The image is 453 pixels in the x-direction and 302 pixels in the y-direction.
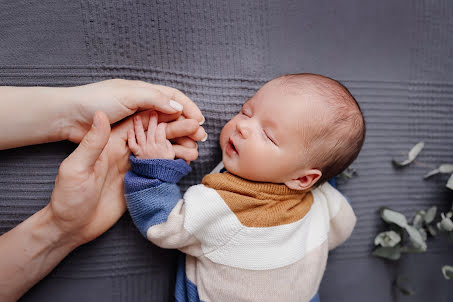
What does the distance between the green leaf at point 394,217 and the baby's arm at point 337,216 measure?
136mm

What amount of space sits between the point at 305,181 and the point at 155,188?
1.21 feet

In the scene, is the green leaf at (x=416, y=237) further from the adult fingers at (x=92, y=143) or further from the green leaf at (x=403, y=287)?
the adult fingers at (x=92, y=143)

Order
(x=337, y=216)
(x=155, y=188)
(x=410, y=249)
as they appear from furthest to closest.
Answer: (x=410, y=249) < (x=337, y=216) < (x=155, y=188)

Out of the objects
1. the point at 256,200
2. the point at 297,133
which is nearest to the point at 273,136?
the point at 297,133

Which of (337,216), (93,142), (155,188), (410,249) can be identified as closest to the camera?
(93,142)

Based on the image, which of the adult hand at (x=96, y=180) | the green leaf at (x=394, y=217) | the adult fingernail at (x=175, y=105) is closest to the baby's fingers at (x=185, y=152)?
the adult hand at (x=96, y=180)

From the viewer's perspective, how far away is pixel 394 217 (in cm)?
114

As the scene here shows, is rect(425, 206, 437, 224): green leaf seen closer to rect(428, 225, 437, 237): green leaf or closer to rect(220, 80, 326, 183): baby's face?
rect(428, 225, 437, 237): green leaf

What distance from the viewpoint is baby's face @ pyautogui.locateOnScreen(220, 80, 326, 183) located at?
88 centimetres

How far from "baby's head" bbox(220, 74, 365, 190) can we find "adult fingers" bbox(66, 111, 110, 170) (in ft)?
1.00

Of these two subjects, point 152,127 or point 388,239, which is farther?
point 388,239

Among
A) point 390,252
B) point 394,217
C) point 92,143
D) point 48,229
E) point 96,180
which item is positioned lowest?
point 390,252

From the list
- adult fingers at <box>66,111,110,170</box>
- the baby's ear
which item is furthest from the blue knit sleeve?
the baby's ear

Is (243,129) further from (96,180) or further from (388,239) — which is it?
(388,239)
